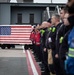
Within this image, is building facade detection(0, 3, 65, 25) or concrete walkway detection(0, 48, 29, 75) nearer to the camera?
concrete walkway detection(0, 48, 29, 75)

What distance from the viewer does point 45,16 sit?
44938 mm

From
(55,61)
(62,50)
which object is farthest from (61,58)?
(55,61)

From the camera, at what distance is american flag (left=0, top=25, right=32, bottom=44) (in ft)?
104

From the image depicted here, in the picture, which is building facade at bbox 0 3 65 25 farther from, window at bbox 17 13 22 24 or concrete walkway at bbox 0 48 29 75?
concrete walkway at bbox 0 48 29 75

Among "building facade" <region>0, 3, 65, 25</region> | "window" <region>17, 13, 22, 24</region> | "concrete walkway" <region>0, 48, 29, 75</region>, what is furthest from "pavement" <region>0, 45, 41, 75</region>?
"window" <region>17, 13, 22, 24</region>

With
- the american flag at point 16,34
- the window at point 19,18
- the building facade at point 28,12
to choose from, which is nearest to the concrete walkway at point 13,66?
the american flag at point 16,34

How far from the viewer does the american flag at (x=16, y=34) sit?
3167 centimetres

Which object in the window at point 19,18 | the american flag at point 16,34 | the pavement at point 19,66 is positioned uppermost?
the window at point 19,18

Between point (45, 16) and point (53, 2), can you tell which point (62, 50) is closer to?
point (45, 16)

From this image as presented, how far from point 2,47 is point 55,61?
25.1m

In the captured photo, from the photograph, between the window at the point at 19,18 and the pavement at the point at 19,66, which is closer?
the pavement at the point at 19,66

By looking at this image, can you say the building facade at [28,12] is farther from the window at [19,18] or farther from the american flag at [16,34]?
the american flag at [16,34]

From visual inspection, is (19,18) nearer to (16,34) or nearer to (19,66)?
(16,34)

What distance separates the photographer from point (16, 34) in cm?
3173
